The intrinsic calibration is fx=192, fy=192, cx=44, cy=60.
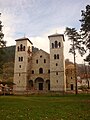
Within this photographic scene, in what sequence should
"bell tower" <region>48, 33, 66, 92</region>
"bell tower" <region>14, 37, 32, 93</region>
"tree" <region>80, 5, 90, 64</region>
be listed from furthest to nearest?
"bell tower" <region>14, 37, 32, 93</region>, "bell tower" <region>48, 33, 66, 92</region>, "tree" <region>80, 5, 90, 64</region>

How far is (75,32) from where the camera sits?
42.9m

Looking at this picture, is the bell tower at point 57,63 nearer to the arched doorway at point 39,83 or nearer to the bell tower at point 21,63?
the arched doorway at point 39,83

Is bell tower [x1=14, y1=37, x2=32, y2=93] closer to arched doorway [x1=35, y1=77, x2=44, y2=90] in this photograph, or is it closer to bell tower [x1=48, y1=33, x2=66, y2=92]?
arched doorway [x1=35, y1=77, x2=44, y2=90]

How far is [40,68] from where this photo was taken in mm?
55844

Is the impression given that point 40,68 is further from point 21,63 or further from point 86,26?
point 86,26

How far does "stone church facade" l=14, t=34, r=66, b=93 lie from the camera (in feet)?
168

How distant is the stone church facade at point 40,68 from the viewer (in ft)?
168

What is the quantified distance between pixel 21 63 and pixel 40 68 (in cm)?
568

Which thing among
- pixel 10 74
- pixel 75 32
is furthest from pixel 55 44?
pixel 10 74

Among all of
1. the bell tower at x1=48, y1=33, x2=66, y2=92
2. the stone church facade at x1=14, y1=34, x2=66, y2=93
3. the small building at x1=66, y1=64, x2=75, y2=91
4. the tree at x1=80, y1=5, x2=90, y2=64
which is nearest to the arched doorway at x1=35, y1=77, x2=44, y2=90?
the stone church facade at x1=14, y1=34, x2=66, y2=93

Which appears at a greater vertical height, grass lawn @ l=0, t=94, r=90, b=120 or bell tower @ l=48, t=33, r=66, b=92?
bell tower @ l=48, t=33, r=66, b=92

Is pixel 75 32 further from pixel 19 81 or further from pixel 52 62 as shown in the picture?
pixel 19 81

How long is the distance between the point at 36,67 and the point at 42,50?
17.4 feet

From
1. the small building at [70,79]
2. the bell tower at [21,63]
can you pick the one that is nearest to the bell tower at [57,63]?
the bell tower at [21,63]
